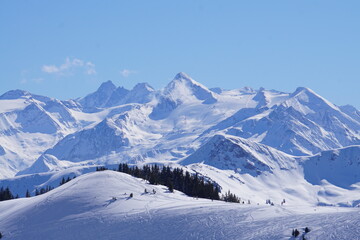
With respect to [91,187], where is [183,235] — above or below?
below

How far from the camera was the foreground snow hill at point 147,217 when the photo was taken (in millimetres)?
64125

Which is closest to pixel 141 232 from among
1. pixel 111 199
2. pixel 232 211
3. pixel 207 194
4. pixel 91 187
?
pixel 232 211

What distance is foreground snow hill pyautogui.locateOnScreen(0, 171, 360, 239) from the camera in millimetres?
64125

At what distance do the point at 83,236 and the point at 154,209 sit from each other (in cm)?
981

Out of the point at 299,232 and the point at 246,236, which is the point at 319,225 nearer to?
the point at 299,232

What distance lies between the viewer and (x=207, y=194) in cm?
13875

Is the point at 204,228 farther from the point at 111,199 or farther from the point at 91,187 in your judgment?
the point at 91,187

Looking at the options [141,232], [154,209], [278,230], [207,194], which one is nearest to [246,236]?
[278,230]

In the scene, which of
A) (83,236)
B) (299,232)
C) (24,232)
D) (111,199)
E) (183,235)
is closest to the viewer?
(299,232)

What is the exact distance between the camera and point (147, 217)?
249ft

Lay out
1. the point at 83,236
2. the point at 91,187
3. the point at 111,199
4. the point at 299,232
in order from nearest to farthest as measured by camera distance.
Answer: the point at 299,232 → the point at 83,236 → the point at 111,199 → the point at 91,187

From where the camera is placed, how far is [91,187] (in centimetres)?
9400

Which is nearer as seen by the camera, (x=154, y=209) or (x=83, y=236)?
(x=83, y=236)

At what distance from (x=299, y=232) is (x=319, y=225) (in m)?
2.97
